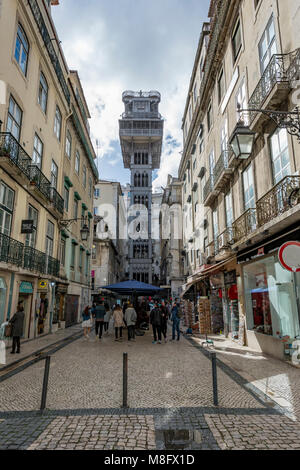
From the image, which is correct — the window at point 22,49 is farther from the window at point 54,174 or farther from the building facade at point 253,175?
the building facade at point 253,175

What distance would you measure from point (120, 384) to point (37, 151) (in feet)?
41.0

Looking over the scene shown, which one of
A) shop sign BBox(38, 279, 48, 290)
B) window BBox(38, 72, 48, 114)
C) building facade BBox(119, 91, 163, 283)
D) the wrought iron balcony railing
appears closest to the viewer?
the wrought iron balcony railing

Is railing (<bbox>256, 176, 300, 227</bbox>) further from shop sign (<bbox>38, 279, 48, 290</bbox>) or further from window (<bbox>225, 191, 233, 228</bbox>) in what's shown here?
shop sign (<bbox>38, 279, 48, 290</bbox>)

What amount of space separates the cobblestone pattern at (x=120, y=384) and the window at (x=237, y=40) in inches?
526

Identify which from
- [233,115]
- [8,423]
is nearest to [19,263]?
[8,423]

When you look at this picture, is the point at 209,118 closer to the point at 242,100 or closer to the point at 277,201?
the point at 242,100

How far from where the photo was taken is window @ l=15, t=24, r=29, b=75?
40.9 feet

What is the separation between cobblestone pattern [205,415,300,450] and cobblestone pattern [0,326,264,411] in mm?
614

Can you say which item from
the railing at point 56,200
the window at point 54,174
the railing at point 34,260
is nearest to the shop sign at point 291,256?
the railing at point 34,260

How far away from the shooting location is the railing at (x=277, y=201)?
7715 millimetres

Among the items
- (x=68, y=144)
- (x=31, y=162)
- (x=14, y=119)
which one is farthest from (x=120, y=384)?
(x=68, y=144)

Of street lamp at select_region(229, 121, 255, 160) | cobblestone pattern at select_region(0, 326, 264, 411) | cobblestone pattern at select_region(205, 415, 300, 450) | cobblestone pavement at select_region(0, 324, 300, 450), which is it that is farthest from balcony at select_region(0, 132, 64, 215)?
cobblestone pattern at select_region(205, 415, 300, 450)

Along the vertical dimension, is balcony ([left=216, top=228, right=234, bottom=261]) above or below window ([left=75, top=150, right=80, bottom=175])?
below

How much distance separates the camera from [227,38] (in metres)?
14.7
